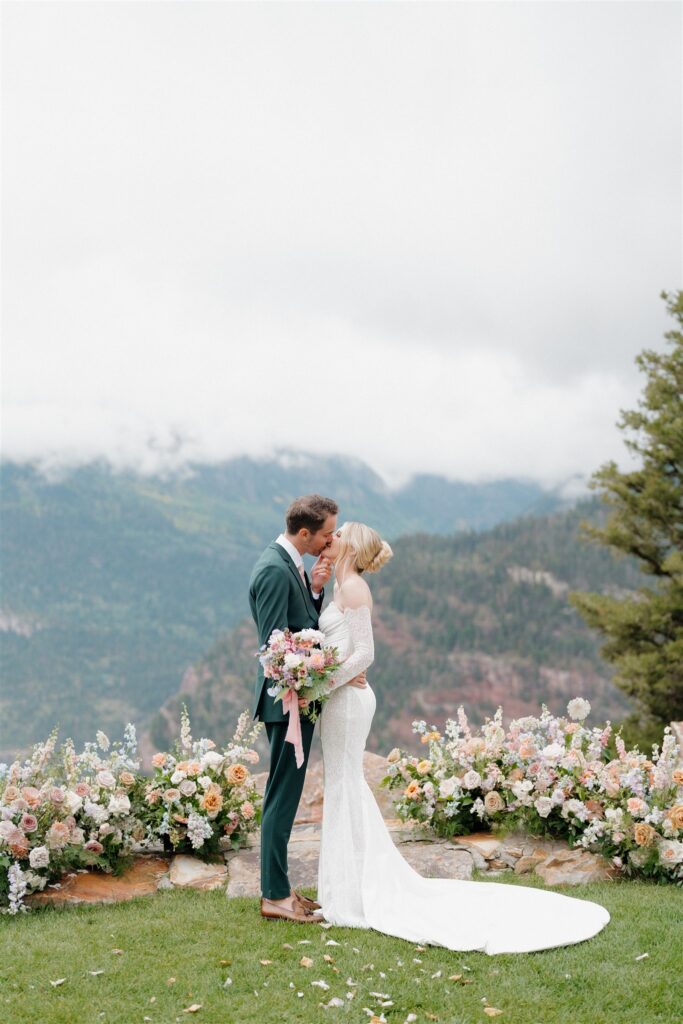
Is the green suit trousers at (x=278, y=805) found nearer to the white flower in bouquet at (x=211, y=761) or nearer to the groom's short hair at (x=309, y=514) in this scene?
the groom's short hair at (x=309, y=514)

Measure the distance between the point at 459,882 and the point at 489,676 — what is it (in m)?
112

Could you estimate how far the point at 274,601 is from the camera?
5820 millimetres

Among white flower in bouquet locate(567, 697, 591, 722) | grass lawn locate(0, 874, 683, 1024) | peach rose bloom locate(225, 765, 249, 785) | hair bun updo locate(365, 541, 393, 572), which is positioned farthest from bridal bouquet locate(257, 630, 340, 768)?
white flower in bouquet locate(567, 697, 591, 722)

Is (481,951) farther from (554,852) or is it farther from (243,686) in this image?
(243,686)

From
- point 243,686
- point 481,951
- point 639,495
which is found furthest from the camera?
point 243,686

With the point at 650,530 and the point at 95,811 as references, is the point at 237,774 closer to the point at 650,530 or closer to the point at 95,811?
the point at 95,811

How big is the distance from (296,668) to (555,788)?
3236mm

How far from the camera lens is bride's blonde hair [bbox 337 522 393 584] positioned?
610 centimetres

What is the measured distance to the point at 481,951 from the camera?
545cm

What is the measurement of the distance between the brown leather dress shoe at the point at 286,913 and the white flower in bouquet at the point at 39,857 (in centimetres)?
170

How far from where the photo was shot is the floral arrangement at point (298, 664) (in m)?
5.62

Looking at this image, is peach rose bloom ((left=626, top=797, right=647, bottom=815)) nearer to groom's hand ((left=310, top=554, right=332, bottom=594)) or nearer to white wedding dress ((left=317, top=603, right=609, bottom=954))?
white wedding dress ((left=317, top=603, right=609, bottom=954))

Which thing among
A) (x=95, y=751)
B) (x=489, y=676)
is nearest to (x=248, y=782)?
(x=95, y=751)

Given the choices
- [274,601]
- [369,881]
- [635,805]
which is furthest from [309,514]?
[635,805]
